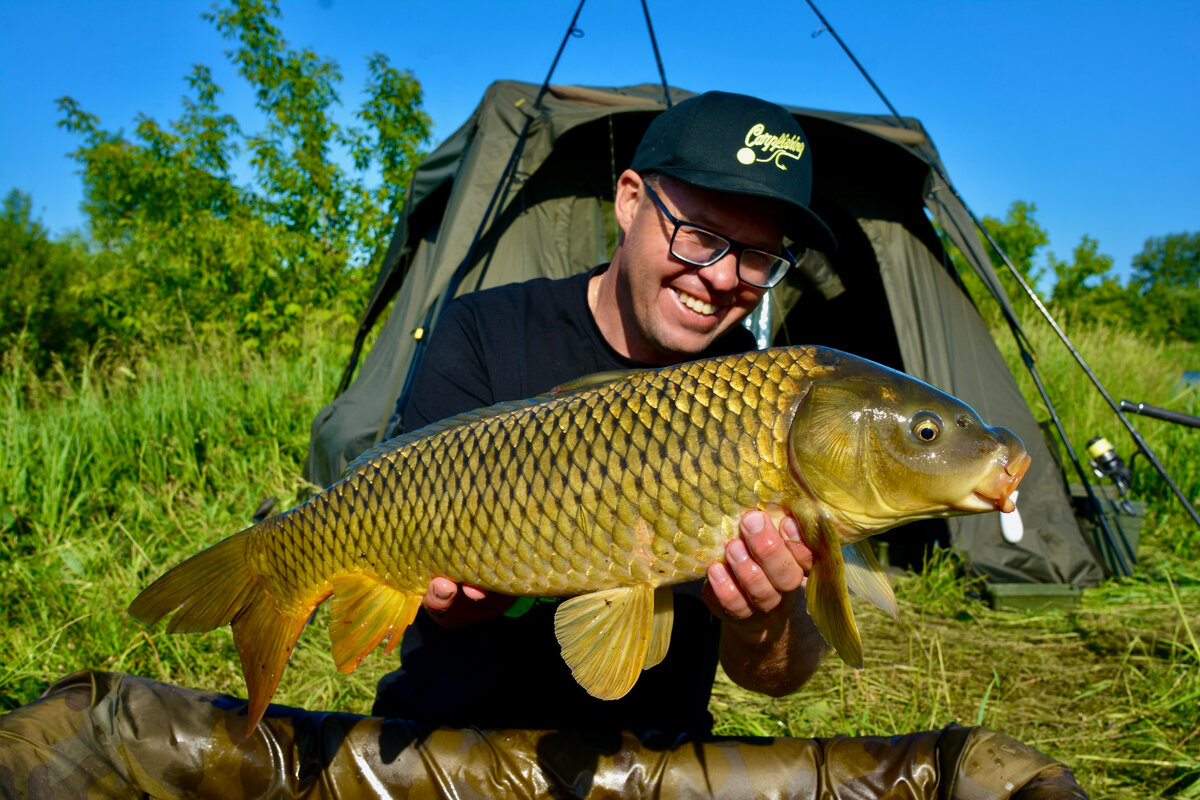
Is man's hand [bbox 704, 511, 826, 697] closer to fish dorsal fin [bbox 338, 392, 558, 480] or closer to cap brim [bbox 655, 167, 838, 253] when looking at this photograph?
fish dorsal fin [bbox 338, 392, 558, 480]

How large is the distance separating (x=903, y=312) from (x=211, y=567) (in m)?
2.87

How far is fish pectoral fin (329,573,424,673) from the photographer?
3.62 ft

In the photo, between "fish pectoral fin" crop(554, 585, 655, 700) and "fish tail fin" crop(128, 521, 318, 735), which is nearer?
"fish pectoral fin" crop(554, 585, 655, 700)

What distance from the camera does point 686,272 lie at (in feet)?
4.89

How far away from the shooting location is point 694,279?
58.4 inches

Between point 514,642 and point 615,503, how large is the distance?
2.49 ft

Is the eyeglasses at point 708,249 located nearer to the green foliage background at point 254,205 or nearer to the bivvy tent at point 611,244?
the bivvy tent at point 611,244

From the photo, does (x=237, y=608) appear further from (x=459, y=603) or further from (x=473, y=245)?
(x=473, y=245)

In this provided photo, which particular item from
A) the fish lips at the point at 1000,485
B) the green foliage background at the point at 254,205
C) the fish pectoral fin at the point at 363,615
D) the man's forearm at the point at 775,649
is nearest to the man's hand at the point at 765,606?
the man's forearm at the point at 775,649

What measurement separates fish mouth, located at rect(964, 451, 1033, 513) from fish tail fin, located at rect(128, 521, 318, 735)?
93 cm

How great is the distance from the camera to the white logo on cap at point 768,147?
55.9 inches

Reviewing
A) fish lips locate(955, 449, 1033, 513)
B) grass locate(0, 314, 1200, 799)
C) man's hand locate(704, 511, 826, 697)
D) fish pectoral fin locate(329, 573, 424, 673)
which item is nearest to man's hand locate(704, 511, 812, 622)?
man's hand locate(704, 511, 826, 697)

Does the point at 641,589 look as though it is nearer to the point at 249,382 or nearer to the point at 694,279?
the point at 694,279

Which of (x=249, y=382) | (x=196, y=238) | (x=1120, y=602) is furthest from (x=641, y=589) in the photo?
(x=196, y=238)
